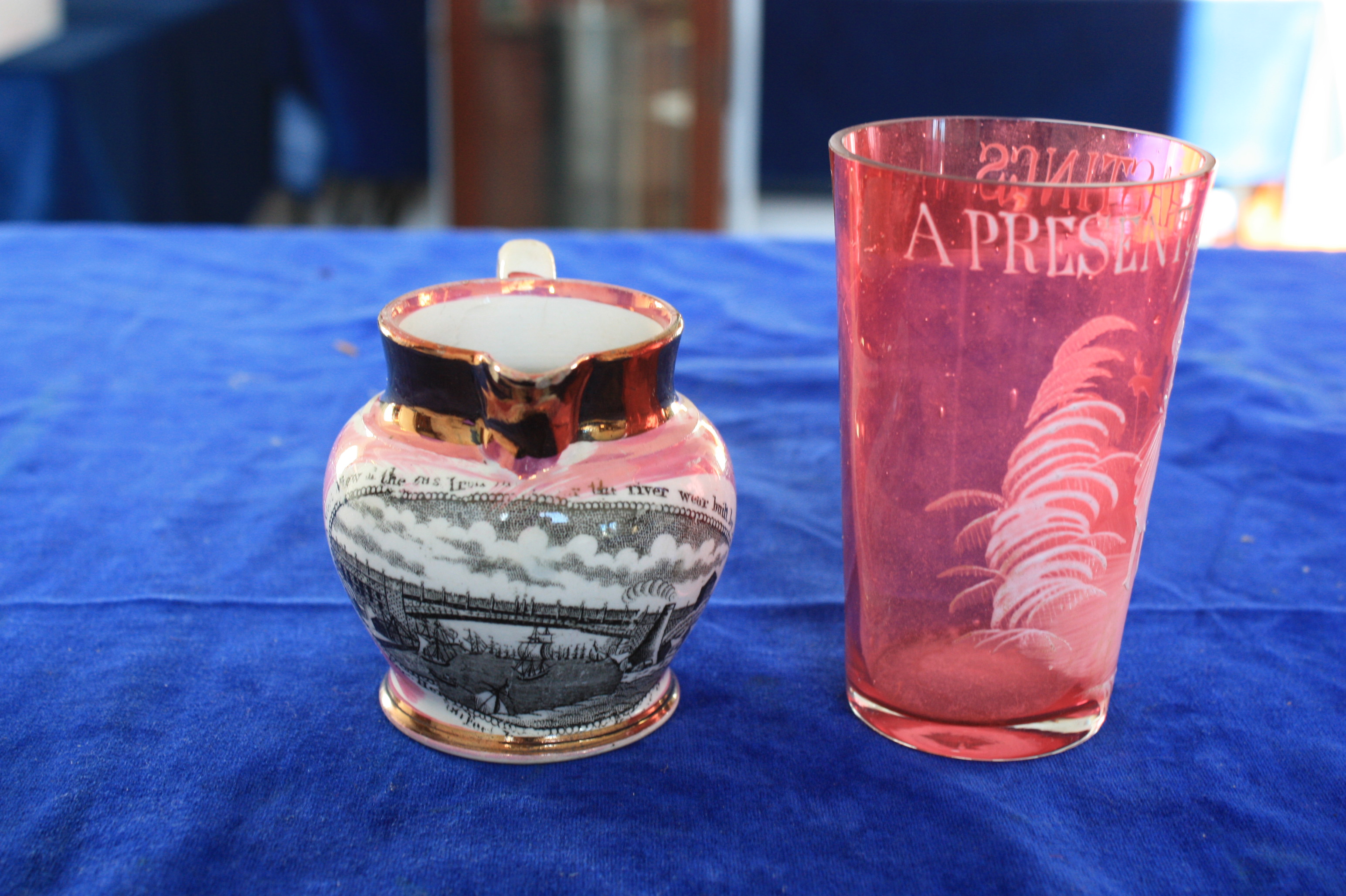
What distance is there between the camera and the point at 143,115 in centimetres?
190

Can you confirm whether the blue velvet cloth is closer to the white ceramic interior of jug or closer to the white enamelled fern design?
the white ceramic interior of jug

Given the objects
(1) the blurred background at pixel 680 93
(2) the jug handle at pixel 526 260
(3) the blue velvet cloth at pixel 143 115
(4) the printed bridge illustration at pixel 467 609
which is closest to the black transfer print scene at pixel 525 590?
(4) the printed bridge illustration at pixel 467 609

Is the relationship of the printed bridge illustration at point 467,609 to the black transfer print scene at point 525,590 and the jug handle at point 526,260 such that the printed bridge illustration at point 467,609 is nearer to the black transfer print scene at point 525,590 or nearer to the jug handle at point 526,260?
the black transfer print scene at point 525,590

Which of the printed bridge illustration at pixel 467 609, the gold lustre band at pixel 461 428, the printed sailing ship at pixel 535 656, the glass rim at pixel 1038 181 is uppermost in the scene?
the glass rim at pixel 1038 181

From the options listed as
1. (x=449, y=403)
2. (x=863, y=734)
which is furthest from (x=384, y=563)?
(x=863, y=734)

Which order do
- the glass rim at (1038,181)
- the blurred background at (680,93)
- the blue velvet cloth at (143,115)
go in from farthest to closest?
the blurred background at (680,93) < the blue velvet cloth at (143,115) < the glass rim at (1038,181)

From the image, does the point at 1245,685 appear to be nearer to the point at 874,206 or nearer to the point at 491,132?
the point at 874,206

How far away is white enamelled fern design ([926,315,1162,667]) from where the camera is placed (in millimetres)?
364

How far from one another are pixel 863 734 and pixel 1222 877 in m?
0.12

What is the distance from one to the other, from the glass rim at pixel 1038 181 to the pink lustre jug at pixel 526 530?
0.08m

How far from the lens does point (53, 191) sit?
62.7 inches

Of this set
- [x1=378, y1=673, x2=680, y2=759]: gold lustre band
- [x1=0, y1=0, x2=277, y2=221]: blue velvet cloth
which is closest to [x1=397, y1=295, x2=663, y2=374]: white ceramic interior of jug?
[x1=378, y1=673, x2=680, y2=759]: gold lustre band

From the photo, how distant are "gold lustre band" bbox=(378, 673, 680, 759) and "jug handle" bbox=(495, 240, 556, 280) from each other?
0.51 feet

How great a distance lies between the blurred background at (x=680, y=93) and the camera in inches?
90.4
